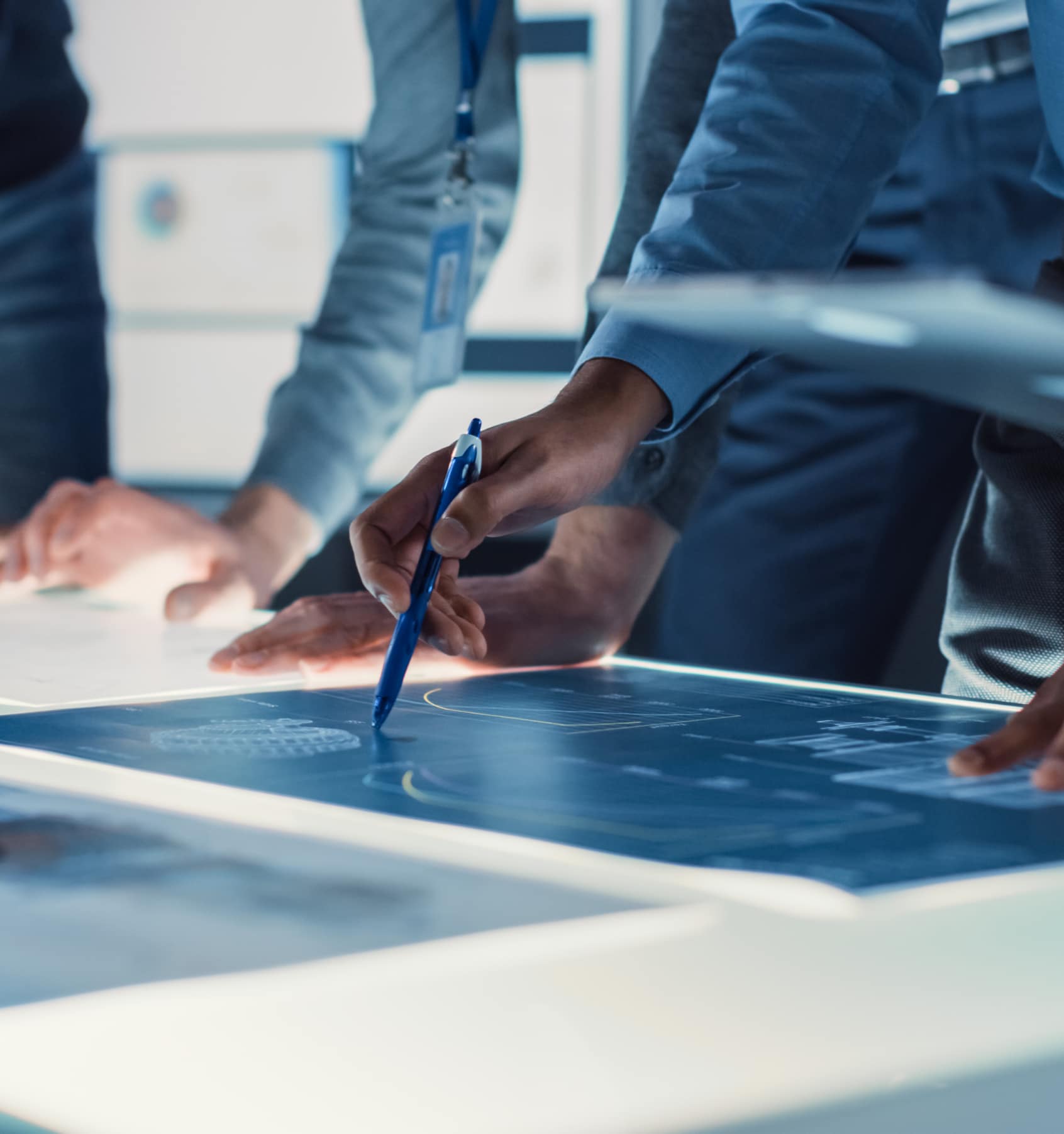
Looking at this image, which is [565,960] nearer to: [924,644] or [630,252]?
[630,252]

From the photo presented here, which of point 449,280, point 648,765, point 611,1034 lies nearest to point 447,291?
point 449,280

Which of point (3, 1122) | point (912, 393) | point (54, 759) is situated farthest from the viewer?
point (912, 393)

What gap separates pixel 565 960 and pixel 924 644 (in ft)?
6.13

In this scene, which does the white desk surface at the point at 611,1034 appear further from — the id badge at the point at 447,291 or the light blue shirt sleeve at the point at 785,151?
the id badge at the point at 447,291

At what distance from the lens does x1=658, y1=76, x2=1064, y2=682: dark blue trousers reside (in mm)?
1441

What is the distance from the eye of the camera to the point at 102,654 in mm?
1023

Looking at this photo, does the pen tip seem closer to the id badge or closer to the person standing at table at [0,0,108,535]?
the id badge

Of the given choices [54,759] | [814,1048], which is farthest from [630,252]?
[814,1048]

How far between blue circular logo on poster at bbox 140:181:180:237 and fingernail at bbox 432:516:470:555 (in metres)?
2.65

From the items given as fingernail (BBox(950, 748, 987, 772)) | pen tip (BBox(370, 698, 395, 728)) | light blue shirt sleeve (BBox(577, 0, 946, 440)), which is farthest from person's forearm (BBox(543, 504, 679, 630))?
fingernail (BBox(950, 748, 987, 772))

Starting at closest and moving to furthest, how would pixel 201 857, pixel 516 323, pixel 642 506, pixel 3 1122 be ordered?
pixel 3 1122
pixel 201 857
pixel 642 506
pixel 516 323

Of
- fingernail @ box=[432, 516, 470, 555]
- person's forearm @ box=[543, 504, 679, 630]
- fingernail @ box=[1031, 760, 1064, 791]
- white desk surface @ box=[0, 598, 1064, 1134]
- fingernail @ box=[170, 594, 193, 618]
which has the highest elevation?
white desk surface @ box=[0, 598, 1064, 1134]

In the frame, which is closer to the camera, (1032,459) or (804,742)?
(804,742)

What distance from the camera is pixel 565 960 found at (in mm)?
391
